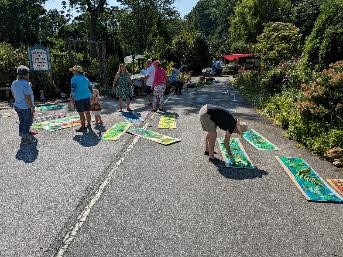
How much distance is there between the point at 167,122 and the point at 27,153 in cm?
509

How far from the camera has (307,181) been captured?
7836 mm

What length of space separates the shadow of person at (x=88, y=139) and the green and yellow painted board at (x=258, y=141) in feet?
14.1

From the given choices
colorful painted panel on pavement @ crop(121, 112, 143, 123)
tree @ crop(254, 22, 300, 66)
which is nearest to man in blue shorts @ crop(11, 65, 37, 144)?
colorful painted panel on pavement @ crop(121, 112, 143, 123)

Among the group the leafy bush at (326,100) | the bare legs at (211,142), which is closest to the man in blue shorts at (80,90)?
the bare legs at (211,142)

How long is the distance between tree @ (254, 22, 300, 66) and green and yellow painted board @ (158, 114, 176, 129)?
577 inches

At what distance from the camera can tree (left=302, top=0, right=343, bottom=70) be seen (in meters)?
14.7

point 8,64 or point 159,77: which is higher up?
point 159,77

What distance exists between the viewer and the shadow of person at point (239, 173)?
803 centimetres

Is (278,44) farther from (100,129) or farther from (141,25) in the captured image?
(141,25)

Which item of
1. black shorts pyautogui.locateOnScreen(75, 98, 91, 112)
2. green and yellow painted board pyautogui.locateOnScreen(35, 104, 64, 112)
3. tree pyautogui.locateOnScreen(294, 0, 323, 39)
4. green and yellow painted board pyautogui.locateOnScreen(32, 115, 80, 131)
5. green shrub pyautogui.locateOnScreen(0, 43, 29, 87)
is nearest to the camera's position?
black shorts pyautogui.locateOnScreen(75, 98, 91, 112)

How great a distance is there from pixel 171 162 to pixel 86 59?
18.6 metres

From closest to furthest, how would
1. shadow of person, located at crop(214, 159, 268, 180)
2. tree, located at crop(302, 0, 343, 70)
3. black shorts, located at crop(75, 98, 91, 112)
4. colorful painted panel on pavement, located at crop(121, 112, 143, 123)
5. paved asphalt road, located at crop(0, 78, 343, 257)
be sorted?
paved asphalt road, located at crop(0, 78, 343, 257), shadow of person, located at crop(214, 159, 268, 180), black shorts, located at crop(75, 98, 91, 112), colorful painted panel on pavement, located at crop(121, 112, 143, 123), tree, located at crop(302, 0, 343, 70)

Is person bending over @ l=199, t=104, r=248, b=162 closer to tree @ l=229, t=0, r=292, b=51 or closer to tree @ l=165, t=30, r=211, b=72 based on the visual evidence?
tree @ l=165, t=30, r=211, b=72

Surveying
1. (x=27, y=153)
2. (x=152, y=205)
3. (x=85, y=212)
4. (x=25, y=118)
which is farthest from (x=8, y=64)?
(x=152, y=205)
